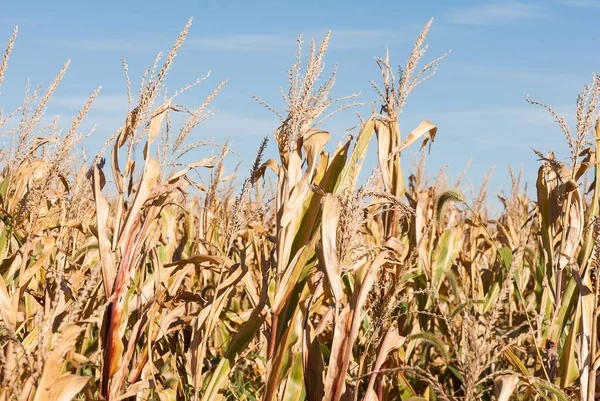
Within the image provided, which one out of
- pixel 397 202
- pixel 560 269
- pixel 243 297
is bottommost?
pixel 243 297

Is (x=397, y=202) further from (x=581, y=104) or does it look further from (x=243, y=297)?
(x=243, y=297)

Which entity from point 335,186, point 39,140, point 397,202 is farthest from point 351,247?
point 39,140

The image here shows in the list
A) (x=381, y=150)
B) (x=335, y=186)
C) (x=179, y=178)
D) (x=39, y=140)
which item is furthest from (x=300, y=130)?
(x=39, y=140)

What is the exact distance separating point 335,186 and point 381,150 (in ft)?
1.77

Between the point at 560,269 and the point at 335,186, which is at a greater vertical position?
the point at 335,186

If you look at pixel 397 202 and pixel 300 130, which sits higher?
pixel 300 130

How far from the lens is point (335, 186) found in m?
2.57

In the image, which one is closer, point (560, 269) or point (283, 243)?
point (283, 243)

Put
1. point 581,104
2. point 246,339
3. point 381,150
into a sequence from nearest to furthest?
point 246,339, point 581,104, point 381,150

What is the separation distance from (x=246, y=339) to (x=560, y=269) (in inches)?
45.2

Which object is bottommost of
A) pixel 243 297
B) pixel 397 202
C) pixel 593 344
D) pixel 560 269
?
pixel 243 297

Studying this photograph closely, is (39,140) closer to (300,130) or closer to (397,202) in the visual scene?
(300,130)

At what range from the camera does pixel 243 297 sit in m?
4.76

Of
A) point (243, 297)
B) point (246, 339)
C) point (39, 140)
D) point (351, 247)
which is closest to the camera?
point (351, 247)
